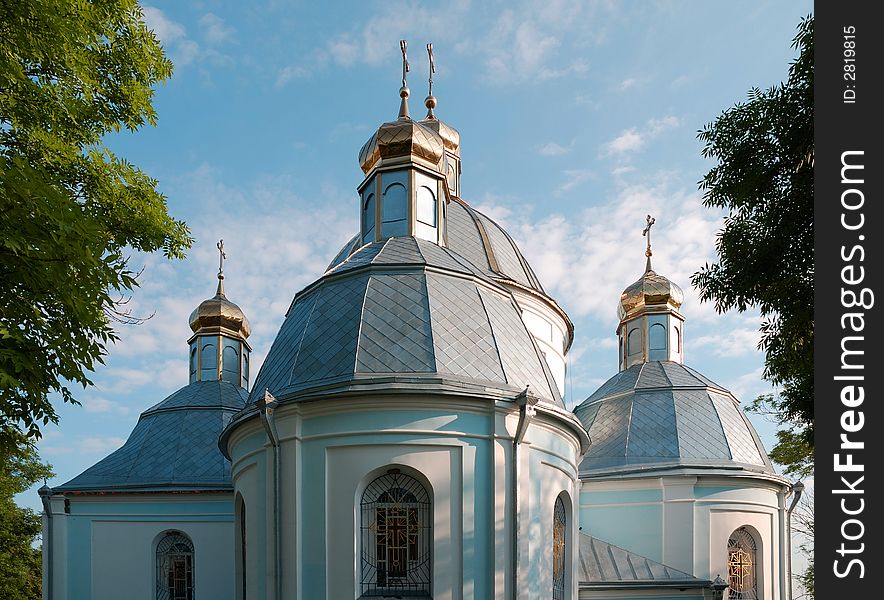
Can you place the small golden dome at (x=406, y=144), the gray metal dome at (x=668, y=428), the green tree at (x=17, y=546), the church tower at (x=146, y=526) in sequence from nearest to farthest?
the small golden dome at (x=406, y=144)
the church tower at (x=146, y=526)
the gray metal dome at (x=668, y=428)
the green tree at (x=17, y=546)

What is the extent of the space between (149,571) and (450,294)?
10151 mm

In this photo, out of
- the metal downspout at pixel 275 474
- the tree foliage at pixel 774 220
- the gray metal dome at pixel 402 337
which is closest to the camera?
the tree foliage at pixel 774 220

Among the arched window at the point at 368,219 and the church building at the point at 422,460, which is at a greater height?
the arched window at the point at 368,219

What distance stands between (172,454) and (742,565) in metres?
12.8

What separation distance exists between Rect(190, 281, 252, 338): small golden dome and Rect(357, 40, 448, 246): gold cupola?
29.6 feet

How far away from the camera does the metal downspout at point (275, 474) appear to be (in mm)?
12828

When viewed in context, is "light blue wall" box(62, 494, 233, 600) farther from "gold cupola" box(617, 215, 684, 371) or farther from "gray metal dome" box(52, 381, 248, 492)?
"gold cupola" box(617, 215, 684, 371)

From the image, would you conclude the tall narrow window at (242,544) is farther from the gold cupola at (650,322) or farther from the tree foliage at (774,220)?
the gold cupola at (650,322)

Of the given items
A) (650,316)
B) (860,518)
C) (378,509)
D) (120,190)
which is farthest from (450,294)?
(650,316)

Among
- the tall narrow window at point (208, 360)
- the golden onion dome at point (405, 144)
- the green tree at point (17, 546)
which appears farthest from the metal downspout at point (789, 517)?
the green tree at point (17, 546)

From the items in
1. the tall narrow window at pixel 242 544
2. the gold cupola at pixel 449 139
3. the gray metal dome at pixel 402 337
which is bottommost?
the tall narrow window at pixel 242 544

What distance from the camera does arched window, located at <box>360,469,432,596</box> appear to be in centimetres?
1270

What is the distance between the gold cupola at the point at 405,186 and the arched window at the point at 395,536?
5.71 m

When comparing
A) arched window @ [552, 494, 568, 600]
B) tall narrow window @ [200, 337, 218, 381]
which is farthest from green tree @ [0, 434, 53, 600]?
arched window @ [552, 494, 568, 600]
